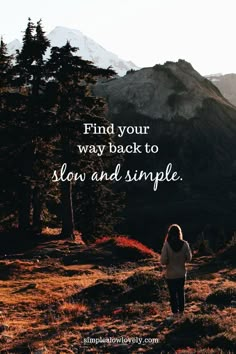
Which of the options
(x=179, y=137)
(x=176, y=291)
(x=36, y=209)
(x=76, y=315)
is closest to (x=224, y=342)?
(x=176, y=291)

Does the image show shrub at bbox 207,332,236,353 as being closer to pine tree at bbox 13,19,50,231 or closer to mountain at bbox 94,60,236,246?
pine tree at bbox 13,19,50,231

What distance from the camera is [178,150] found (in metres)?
107

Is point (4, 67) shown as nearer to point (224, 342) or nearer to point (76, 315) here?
point (76, 315)

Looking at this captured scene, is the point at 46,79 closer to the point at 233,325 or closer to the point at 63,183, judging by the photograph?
the point at 63,183

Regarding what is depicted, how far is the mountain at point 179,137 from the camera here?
8875 cm

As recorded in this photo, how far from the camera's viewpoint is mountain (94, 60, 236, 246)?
3494 inches

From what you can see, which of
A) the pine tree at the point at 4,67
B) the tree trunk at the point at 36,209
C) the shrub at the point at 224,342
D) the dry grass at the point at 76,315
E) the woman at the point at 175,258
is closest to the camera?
the shrub at the point at 224,342

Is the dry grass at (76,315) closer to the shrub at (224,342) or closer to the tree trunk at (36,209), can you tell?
the shrub at (224,342)

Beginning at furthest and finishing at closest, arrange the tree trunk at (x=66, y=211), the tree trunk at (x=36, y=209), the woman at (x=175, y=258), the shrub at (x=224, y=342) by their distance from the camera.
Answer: the tree trunk at (x=36, y=209)
the tree trunk at (x=66, y=211)
the woman at (x=175, y=258)
the shrub at (x=224, y=342)

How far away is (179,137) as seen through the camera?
4294 inches

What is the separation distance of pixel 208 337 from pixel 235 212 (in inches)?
2890

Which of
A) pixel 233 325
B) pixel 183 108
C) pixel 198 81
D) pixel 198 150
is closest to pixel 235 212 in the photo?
pixel 198 150

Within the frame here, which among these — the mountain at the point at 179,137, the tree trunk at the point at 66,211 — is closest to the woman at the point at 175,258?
the tree trunk at the point at 66,211

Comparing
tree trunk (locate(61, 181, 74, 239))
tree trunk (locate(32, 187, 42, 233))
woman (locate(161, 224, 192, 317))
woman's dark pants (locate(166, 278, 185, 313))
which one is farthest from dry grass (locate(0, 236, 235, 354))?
tree trunk (locate(32, 187, 42, 233))
